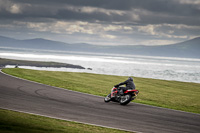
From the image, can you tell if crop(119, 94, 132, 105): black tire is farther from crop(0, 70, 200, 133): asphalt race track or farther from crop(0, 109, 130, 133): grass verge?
crop(0, 109, 130, 133): grass verge

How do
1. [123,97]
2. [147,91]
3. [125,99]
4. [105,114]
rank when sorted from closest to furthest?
[105,114] < [125,99] < [123,97] < [147,91]

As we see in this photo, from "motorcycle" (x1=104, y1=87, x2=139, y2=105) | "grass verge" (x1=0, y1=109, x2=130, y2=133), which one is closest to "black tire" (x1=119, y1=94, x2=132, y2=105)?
"motorcycle" (x1=104, y1=87, x2=139, y2=105)

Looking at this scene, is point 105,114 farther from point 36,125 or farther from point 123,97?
point 36,125

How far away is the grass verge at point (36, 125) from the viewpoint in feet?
30.5

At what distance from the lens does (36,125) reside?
10.3 m

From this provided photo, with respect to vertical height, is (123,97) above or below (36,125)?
above

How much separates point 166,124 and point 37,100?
7498 mm

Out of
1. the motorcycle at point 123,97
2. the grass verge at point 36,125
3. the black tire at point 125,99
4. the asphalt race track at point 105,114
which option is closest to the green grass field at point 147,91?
the motorcycle at point 123,97

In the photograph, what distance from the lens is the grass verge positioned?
30.5ft

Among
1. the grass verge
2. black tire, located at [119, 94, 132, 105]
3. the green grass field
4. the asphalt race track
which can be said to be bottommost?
the grass verge

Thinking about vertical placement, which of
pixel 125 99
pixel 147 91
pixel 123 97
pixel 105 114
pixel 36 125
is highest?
pixel 147 91

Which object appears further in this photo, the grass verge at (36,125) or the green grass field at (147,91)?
the green grass field at (147,91)

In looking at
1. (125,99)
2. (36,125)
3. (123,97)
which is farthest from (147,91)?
(36,125)

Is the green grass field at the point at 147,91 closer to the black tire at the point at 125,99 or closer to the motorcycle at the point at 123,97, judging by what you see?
the motorcycle at the point at 123,97
